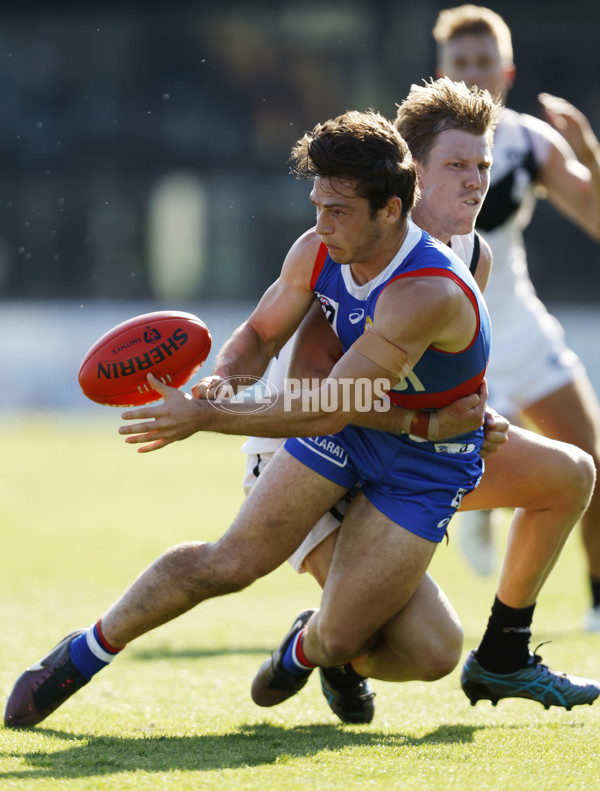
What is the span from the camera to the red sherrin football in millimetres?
3500

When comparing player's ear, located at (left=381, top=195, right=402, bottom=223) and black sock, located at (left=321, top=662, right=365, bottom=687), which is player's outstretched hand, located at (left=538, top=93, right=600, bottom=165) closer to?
player's ear, located at (left=381, top=195, right=402, bottom=223)

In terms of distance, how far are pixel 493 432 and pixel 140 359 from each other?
43.9 inches

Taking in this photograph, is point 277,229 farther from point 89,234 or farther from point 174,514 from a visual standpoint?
point 174,514

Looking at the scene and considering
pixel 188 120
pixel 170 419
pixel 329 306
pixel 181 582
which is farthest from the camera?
pixel 188 120

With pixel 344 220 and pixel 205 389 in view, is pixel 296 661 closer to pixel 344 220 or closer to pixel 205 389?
pixel 205 389

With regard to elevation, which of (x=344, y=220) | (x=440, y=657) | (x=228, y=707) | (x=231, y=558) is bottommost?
(x=228, y=707)

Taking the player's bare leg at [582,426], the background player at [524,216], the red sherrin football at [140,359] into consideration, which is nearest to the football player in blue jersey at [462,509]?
the red sherrin football at [140,359]

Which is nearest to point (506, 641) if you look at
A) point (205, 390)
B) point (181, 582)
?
point (181, 582)

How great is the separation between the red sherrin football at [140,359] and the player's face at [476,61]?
7.62 ft

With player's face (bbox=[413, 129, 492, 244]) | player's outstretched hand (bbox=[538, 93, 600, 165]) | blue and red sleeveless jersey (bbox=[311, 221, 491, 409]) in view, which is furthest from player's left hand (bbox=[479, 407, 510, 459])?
player's outstretched hand (bbox=[538, 93, 600, 165])

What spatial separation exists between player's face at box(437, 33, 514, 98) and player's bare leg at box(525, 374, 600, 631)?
142 cm

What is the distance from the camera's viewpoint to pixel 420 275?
324 cm

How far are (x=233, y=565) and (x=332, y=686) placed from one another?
59cm

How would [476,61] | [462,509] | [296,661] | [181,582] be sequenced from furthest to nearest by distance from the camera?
1. [476,61]
2. [462,509]
3. [296,661]
4. [181,582]
